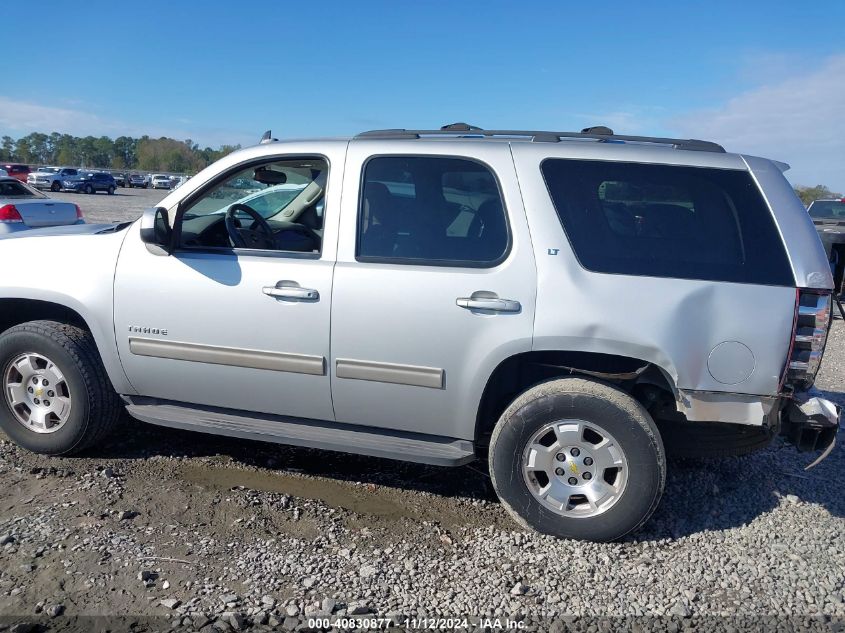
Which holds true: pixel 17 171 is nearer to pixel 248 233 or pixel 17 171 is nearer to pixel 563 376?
pixel 248 233

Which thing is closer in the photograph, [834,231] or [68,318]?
[68,318]

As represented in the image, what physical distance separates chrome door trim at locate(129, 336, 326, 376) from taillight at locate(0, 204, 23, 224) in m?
7.58

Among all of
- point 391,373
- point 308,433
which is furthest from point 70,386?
point 391,373

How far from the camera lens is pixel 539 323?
11.4 ft

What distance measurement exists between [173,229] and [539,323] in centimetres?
213

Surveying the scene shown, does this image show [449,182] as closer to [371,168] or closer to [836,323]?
[371,168]

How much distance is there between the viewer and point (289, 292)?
3.73 metres

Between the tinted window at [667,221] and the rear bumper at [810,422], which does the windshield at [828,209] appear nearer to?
the rear bumper at [810,422]

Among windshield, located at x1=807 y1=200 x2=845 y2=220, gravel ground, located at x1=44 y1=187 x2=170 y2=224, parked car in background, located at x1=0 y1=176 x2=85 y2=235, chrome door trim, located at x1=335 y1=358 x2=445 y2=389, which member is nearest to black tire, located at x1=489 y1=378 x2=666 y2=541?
chrome door trim, located at x1=335 y1=358 x2=445 y2=389

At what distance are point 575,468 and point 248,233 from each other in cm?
247

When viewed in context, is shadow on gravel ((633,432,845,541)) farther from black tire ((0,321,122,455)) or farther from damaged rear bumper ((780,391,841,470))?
black tire ((0,321,122,455))

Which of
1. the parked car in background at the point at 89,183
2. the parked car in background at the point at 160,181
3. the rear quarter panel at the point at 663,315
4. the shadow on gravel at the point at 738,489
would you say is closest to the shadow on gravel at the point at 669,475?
the shadow on gravel at the point at 738,489

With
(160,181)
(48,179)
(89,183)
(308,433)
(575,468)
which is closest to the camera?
(575,468)

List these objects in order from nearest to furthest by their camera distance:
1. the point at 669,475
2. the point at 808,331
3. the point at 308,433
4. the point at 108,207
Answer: the point at 808,331 < the point at 308,433 < the point at 669,475 < the point at 108,207
